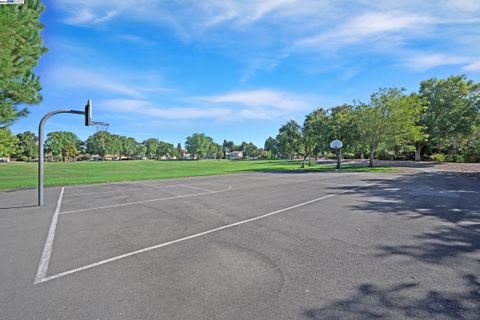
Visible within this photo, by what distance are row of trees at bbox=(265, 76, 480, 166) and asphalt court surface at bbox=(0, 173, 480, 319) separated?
25.4 metres

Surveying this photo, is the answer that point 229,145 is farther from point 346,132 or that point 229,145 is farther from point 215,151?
point 346,132

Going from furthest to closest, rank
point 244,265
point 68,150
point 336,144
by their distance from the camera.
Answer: point 68,150 → point 336,144 → point 244,265

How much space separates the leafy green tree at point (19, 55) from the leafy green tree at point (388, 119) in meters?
32.7

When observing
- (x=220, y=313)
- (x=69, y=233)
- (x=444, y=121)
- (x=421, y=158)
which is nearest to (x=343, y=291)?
(x=220, y=313)

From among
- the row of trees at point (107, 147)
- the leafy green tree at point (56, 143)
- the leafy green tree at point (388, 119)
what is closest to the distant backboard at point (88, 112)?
the leafy green tree at point (388, 119)

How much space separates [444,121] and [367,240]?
142 ft

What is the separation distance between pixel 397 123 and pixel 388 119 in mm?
1206

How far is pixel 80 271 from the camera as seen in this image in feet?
12.3

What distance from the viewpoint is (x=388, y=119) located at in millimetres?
29844

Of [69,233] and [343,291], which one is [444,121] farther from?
[69,233]

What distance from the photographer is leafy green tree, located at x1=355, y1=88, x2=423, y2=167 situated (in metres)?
29.4

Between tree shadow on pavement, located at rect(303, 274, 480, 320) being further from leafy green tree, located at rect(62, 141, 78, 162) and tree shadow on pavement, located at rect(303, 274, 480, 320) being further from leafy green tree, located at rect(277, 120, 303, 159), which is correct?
leafy green tree, located at rect(62, 141, 78, 162)

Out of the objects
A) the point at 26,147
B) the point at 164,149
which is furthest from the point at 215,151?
the point at 26,147

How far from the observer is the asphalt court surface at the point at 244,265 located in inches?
107
